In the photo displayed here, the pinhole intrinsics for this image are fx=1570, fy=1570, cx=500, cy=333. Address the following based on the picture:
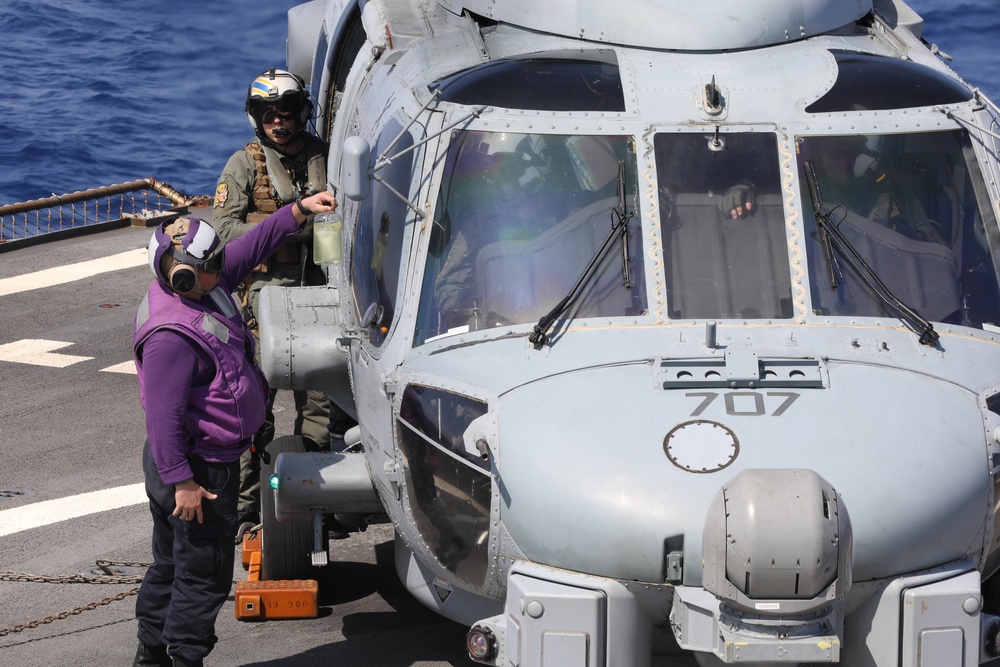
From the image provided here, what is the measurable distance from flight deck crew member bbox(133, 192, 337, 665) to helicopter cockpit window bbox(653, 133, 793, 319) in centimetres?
168

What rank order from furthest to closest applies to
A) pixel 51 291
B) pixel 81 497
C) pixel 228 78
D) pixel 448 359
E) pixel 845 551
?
1. pixel 228 78
2. pixel 51 291
3. pixel 81 497
4. pixel 448 359
5. pixel 845 551

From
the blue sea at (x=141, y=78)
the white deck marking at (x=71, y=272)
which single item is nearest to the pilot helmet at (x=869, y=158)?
the white deck marking at (x=71, y=272)

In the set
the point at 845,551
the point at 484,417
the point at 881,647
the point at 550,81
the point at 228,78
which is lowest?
the point at 881,647

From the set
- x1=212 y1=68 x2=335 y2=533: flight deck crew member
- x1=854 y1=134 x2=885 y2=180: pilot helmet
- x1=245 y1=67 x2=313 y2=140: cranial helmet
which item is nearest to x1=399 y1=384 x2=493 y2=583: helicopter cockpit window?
x1=854 y1=134 x2=885 y2=180: pilot helmet

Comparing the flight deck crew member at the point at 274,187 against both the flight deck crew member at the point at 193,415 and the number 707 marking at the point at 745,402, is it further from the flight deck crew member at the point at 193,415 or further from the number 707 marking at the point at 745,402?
the number 707 marking at the point at 745,402

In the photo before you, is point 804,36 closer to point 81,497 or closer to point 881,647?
point 881,647

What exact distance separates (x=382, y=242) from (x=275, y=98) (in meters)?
2.20

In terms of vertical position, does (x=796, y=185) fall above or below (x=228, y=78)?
below

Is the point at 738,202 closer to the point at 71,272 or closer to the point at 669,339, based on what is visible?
the point at 669,339

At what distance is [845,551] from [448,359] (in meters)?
1.64

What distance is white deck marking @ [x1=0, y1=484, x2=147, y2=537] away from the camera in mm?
8281

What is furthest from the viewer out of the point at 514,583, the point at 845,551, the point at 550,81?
the point at 550,81

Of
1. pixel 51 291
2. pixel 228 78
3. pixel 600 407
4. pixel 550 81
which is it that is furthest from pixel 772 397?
pixel 228 78

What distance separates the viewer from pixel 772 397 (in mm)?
5184
